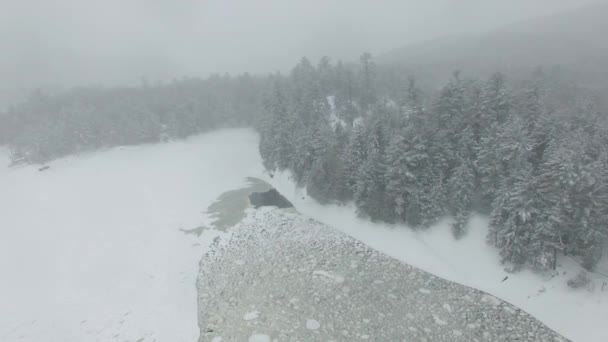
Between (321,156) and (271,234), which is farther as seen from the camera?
(321,156)

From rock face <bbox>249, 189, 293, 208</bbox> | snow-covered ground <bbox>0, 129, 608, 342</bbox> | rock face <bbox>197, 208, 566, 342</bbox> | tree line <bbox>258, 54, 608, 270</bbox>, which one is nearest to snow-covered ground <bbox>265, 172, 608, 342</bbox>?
snow-covered ground <bbox>0, 129, 608, 342</bbox>

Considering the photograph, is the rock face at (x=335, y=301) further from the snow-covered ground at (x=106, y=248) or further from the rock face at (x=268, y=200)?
the rock face at (x=268, y=200)

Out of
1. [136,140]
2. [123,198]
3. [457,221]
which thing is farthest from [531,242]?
[136,140]

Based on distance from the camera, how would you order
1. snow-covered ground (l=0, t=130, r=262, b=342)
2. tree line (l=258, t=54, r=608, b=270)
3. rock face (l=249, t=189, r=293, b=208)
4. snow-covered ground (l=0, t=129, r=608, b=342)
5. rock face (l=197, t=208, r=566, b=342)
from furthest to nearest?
rock face (l=249, t=189, r=293, b=208), tree line (l=258, t=54, r=608, b=270), snow-covered ground (l=0, t=130, r=262, b=342), snow-covered ground (l=0, t=129, r=608, b=342), rock face (l=197, t=208, r=566, b=342)

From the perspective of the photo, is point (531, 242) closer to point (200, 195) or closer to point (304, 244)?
point (304, 244)

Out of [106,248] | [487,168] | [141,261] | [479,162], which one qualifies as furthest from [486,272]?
[106,248]

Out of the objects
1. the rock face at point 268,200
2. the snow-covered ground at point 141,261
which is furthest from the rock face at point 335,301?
the rock face at point 268,200

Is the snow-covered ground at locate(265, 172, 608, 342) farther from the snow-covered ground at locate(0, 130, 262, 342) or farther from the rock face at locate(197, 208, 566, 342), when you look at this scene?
the snow-covered ground at locate(0, 130, 262, 342)
